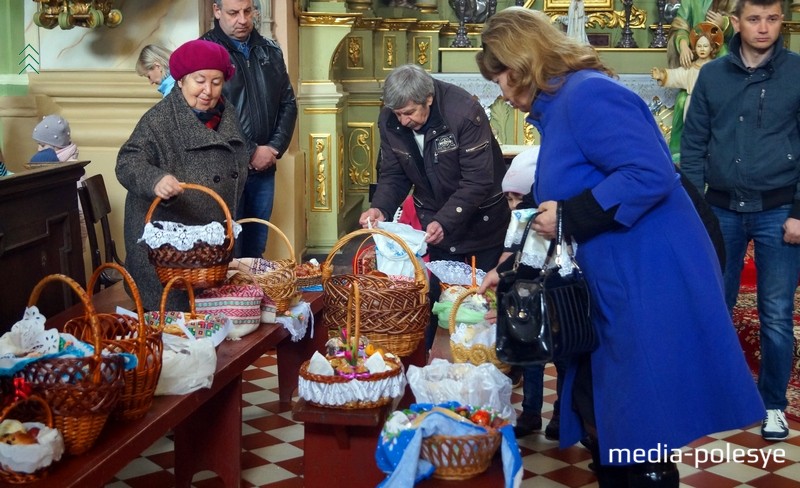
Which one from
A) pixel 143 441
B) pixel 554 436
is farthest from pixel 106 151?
pixel 143 441

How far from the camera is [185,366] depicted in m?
3.19

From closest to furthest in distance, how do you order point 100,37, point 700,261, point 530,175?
point 700,261 < point 530,175 < point 100,37

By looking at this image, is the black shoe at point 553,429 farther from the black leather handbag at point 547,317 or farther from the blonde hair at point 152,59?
the blonde hair at point 152,59

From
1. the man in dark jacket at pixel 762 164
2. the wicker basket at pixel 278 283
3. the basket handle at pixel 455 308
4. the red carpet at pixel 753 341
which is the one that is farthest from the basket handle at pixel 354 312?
the red carpet at pixel 753 341

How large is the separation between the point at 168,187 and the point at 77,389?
1.29m

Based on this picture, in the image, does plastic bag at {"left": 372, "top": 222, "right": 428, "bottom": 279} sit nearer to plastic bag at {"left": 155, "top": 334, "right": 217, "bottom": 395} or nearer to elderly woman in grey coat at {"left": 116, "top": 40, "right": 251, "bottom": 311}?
elderly woman in grey coat at {"left": 116, "top": 40, "right": 251, "bottom": 311}

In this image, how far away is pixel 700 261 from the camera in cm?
268

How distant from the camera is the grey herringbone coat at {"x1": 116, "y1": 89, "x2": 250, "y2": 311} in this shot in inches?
156

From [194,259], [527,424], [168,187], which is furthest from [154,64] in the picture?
[527,424]

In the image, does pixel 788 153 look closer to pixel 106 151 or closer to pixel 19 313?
pixel 19 313

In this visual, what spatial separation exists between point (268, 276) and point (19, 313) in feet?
3.47

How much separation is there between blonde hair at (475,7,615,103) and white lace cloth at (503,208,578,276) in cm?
38

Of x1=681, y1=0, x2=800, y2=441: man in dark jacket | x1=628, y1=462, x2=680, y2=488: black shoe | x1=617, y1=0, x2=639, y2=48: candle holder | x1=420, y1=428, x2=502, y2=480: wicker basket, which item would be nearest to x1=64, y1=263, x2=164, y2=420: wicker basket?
x1=420, y1=428, x2=502, y2=480: wicker basket

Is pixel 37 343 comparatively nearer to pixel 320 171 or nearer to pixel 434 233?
pixel 434 233
